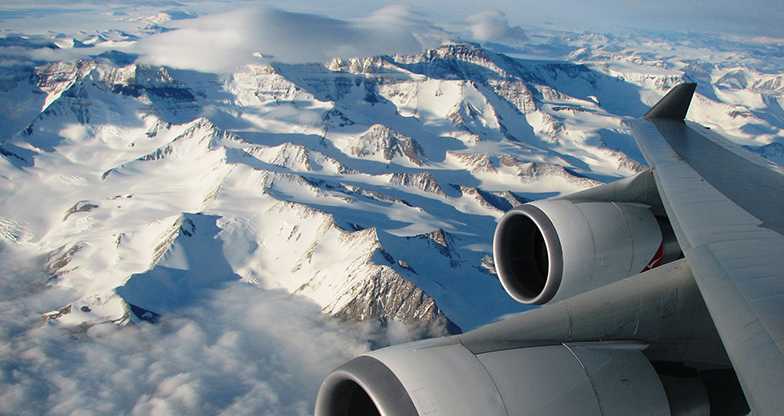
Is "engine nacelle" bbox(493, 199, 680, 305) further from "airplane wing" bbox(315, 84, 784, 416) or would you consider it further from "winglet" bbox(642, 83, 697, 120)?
"winglet" bbox(642, 83, 697, 120)

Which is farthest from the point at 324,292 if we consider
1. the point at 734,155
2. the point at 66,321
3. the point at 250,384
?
the point at 734,155

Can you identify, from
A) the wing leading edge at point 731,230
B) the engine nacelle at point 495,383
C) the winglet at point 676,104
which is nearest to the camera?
the wing leading edge at point 731,230

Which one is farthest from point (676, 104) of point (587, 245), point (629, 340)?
point (629, 340)

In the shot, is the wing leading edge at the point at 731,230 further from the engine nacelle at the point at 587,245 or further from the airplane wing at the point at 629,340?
the engine nacelle at the point at 587,245

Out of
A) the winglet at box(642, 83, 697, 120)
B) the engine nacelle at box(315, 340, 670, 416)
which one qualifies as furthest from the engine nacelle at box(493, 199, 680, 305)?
the winglet at box(642, 83, 697, 120)

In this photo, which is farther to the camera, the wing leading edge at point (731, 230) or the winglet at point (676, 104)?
the winglet at point (676, 104)

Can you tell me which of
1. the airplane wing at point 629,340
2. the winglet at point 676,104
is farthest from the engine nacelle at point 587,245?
the winglet at point 676,104

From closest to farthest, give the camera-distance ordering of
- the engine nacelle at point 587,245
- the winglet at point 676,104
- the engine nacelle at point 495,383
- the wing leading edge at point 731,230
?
1. the wing leading edge at point 731,230
2. the engine nacelle at point 495,383
3. the engine nacelle at point 587,245
4. the winglet at point 676,104
